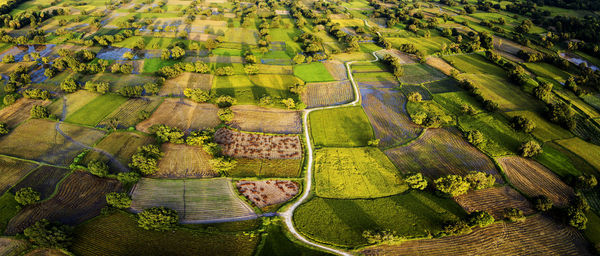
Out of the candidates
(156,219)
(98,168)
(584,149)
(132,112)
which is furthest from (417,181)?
(132,112)

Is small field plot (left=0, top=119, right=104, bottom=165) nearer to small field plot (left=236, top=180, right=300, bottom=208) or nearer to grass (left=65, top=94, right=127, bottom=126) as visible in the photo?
grass (left=65, top=94, right=127, bottom=126)

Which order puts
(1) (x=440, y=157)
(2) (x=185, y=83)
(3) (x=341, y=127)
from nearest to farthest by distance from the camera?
(1) (x=440, y=157) → (3) (x=341, y=127) → (2) (x=185, y=83)

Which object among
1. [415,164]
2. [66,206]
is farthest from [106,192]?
[415,164]

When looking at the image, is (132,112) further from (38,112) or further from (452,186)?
(452,186)

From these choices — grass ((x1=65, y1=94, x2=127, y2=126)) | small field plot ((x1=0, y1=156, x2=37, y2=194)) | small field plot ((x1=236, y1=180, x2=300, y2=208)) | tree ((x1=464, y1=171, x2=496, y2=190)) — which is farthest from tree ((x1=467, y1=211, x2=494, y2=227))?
grass ((x1=65, y1=94, x2=127, y2=126))

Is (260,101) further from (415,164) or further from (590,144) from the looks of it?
(590,144)

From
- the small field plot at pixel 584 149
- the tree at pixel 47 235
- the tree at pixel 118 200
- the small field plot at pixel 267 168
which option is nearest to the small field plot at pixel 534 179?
the small field plot at pixel 584 149
